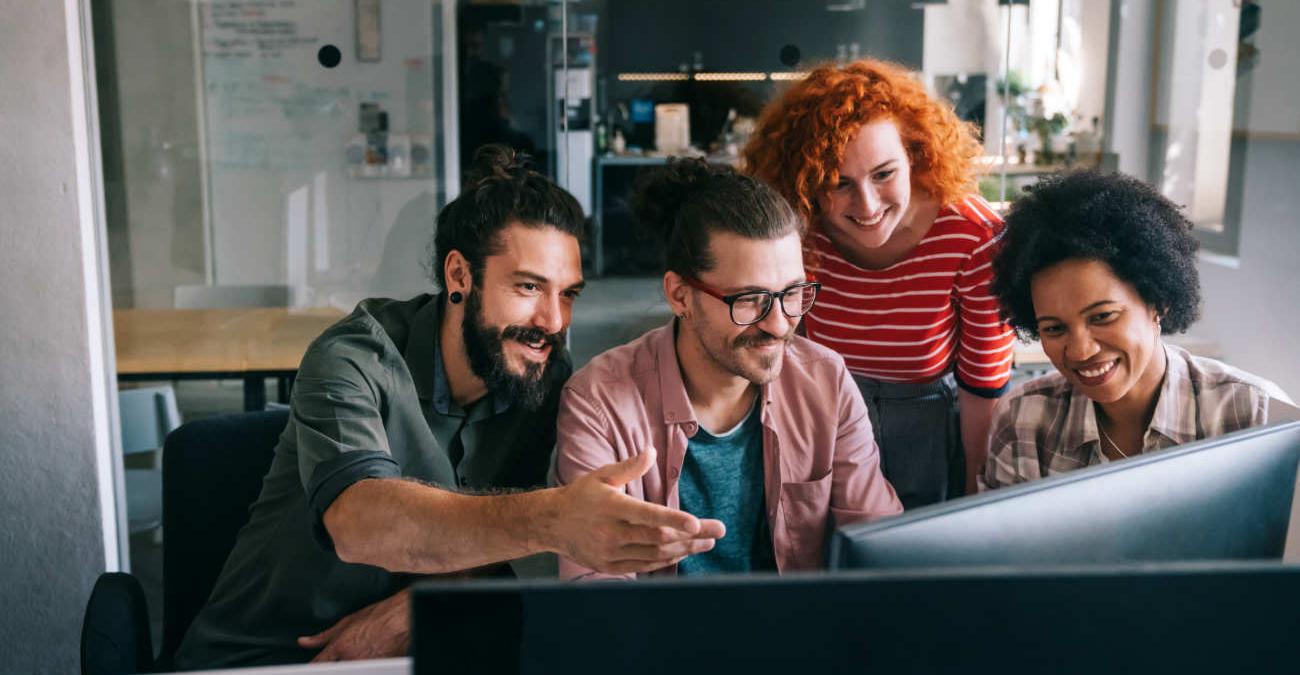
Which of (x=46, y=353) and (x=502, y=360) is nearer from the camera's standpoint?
(x=502, y=360)

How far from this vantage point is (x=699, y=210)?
1.77m

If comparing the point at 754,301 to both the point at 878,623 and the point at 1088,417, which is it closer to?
the point at 1088,417

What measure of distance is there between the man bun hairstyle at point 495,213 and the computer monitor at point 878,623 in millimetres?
1197

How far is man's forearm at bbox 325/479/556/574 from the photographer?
128cm

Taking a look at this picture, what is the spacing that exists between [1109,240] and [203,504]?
1.45 metres

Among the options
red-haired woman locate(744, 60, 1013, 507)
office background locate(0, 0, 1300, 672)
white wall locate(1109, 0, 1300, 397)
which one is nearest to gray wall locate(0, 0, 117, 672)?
office background locate(0, 0, 1300, 672)

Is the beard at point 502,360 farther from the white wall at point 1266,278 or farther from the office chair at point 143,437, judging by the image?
the white wall at point 1266,278

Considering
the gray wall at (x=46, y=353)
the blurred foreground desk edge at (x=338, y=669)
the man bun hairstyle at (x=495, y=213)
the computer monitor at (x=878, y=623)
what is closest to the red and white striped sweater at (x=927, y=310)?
the man bun hairstyle at (x=495, y=213)

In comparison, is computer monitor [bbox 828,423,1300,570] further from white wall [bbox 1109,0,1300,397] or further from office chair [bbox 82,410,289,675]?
white wall [bbox 1109,0,1300,397]

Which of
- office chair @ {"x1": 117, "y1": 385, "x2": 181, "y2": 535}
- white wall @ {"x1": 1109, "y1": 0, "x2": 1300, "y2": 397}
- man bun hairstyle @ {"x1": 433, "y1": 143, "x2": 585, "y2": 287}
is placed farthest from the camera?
white wall @ {"x1": 1109, "y1": 0, "x2": 1300, "y2": 397}

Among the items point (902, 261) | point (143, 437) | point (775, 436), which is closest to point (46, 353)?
point (143, 437)

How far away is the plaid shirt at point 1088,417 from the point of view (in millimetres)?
1604

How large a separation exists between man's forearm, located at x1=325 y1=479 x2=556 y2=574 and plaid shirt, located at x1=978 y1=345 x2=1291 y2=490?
827mm

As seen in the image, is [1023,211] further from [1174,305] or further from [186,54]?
[186,54]
